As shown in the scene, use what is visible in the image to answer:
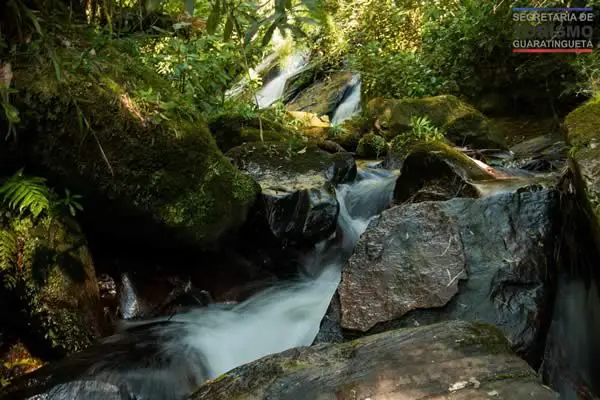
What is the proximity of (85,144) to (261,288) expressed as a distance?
6.64ft

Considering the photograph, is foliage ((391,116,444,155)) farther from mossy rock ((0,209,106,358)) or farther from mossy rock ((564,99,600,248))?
mossy rock ((0,209,106,358))

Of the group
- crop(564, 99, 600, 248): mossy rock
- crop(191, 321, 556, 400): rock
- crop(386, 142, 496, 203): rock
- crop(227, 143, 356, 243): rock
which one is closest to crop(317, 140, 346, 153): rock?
crop(227, 143, 356, 243): rock

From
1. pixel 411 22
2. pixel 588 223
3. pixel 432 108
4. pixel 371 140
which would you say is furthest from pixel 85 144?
pixel 411 22

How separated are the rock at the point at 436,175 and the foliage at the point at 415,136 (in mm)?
2031

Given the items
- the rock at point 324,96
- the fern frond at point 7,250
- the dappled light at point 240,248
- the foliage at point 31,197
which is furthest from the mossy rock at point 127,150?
the rock at point 324,96

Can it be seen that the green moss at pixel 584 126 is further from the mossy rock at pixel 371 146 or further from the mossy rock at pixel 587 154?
the mossy rock at pixel 371 146

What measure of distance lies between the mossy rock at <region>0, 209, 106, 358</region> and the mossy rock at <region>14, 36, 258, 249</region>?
17.2 inches

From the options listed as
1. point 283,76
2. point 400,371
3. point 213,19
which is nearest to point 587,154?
point 400,371

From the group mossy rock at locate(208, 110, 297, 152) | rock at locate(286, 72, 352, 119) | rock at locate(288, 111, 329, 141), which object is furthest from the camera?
rock at locate(286, 72, 352, 119)

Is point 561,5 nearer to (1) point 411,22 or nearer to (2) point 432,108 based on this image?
(2) point 432,108

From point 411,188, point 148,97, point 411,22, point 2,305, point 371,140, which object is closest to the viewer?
point 2,305

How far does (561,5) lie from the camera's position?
24.5ft

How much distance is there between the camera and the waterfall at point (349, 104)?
12.3 metres

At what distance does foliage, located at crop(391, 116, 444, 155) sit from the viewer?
24.2ft
